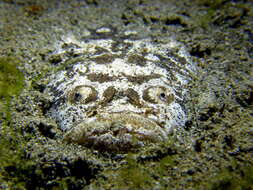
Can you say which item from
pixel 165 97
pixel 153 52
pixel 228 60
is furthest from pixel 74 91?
pixel 228 60

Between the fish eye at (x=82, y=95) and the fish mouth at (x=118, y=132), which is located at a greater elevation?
the fish eye at (x=82, y=95)

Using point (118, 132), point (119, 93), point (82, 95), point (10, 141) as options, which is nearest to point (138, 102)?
point (119, 93)

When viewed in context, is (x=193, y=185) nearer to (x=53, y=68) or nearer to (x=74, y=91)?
(x=74, y=91)

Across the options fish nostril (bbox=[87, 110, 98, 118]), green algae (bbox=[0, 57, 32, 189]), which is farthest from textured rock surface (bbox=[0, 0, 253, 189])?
fish nostril (bbox=[87, 110, 98, 118])

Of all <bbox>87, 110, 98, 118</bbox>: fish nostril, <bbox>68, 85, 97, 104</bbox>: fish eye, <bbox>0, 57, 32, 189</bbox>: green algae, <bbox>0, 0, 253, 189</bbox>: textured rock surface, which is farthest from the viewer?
<bbox>68, 85, 97, 104</bbox>: fish eye

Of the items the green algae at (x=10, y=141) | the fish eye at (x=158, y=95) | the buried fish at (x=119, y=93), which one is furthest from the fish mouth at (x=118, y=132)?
the green algae at (x=10, y=141)

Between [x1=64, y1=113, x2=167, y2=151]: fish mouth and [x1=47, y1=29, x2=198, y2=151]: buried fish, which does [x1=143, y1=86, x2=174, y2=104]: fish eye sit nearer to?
[x1=47, y1=29, x2=198, y2=151]: buried fish

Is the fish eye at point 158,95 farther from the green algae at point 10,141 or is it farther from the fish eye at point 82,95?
the green algae at point 10,141
